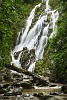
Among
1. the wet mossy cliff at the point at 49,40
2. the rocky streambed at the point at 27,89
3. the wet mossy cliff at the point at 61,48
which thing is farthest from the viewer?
the wet mossy cliff at the point at 61,48

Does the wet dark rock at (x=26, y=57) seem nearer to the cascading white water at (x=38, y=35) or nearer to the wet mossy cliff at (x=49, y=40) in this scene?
the cascading white water at (x=38, y=35)

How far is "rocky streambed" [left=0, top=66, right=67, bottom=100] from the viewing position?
1558 centimetres

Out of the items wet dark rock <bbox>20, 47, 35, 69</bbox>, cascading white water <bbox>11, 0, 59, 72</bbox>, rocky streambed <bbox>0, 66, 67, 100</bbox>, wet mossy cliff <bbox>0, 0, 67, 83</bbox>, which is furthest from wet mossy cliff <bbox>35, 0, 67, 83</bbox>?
cascading white water <bbox>11, 0, 59, 72</bbox>

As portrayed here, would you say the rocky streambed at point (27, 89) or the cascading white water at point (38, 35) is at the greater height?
the cascading white water at point (38, 35)

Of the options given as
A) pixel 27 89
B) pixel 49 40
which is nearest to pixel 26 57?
pixel 49 40

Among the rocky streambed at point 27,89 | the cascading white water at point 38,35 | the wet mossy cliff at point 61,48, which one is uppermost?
the cascading white water at point 38,35

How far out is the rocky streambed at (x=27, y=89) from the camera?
15.6 m

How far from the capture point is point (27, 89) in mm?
20156

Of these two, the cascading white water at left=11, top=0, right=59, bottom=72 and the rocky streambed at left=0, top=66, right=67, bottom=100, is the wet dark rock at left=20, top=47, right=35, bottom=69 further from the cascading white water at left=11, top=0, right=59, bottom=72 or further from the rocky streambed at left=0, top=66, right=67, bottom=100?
the rocky streambed at left=0, top=66, right=67, bottom=100

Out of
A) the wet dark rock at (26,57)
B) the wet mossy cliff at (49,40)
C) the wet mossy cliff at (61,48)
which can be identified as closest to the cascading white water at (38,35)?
the wet dark rock at (26,57)

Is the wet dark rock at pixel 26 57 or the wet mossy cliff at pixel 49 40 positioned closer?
the wet mossy cliff at pixel 49 40

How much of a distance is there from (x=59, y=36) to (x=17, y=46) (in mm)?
23408

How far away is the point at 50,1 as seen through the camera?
168ft

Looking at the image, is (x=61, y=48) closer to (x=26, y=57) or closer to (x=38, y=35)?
(x=26, y=57)
